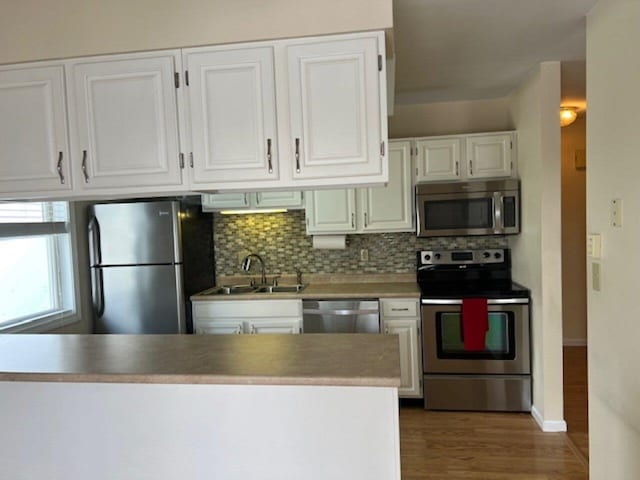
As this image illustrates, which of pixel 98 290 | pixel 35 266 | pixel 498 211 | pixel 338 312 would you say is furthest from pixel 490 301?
pixel 35 266

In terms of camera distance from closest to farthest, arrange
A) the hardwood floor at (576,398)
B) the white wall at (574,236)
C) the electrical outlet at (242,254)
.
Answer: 1. the hardwood floor at (576,398)
2. the electrical outlet at (242,254)
3. the white wall at (574,236)

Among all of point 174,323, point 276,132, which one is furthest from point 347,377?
point 174,323

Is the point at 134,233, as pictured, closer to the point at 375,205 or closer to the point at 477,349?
the point at 375,205

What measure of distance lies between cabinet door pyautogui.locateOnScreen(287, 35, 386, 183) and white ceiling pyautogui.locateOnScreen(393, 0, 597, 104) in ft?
1.56

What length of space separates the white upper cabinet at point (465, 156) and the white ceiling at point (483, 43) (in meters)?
0.40

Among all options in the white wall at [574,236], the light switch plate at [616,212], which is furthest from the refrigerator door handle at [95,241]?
the white wall at [574,236]

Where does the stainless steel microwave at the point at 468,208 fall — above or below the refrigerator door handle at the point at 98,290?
above

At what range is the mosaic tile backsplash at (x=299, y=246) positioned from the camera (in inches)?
157

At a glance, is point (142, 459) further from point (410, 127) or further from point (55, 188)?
point (410, 127)

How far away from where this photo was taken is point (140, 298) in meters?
3.48

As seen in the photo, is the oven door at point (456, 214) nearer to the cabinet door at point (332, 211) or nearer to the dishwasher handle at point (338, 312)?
the cabinet door at point (332, 211)

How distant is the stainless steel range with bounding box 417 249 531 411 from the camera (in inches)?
130

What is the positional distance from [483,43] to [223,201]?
7.46 ft

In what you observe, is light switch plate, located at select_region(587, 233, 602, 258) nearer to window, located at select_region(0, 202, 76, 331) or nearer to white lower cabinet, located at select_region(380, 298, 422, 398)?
white lower cabinet, located at select_region(380, 298, 422, 398)
